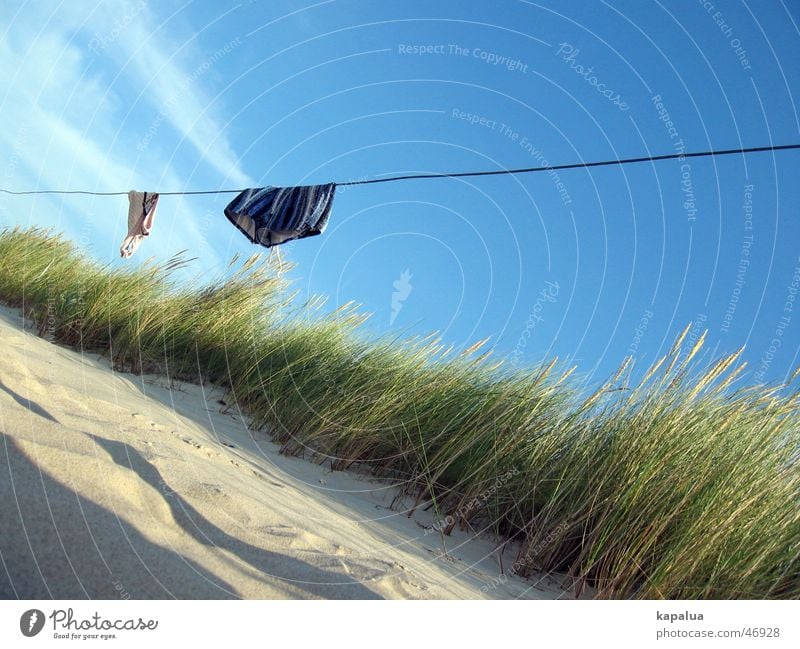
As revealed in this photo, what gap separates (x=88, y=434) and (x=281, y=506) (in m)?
0.87

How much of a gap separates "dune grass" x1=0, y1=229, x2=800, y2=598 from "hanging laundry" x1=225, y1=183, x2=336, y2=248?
0.80 metres

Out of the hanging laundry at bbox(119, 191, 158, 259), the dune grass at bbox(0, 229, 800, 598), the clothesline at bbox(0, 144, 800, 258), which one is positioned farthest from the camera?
the hanging laundry at bbox(119, 191, 158, 259)

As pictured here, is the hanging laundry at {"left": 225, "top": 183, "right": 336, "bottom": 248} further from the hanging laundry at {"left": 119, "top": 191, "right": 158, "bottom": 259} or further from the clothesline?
the hanging laundry at {"left": 119, "top": 191, "right": 158, "bottom": 259}

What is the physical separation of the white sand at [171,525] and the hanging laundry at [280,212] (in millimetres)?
2606

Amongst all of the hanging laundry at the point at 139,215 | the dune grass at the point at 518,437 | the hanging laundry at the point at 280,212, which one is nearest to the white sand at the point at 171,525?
the dune grass at the point at 518,437

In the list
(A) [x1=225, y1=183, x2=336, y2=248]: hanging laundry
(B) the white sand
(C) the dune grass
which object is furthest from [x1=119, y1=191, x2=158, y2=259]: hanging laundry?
(B) the white sand

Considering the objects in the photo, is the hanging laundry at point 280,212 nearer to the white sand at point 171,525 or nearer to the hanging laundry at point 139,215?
the hanging laundry at point 139,215

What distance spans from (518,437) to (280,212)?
3.33 metres

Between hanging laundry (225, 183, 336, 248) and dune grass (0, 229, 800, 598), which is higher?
hanging laundry (225, 183, 336, 248)

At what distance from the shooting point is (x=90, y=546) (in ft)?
6.21

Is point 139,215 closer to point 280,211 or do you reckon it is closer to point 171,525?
point 280,211

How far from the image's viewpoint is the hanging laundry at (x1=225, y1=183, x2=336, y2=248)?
5766mm

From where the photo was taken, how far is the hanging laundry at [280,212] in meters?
5.77
